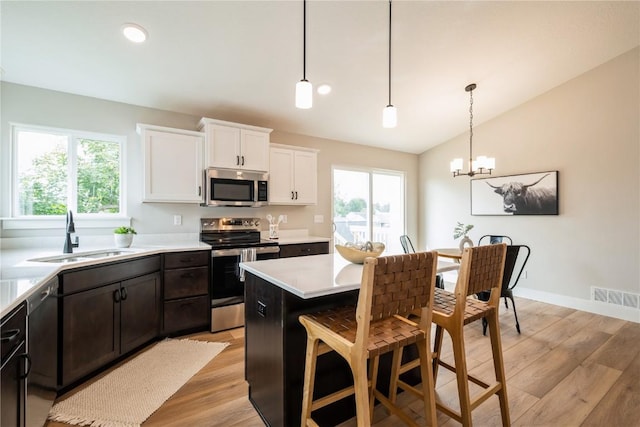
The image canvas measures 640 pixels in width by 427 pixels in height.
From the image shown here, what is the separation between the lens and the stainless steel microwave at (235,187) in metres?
3.16

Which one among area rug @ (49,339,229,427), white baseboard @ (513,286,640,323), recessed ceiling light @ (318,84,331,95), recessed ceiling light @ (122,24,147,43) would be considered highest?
recessed ceiling light @ (318,84,331,95)

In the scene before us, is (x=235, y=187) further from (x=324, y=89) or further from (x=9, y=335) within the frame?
(x=9, y=335)

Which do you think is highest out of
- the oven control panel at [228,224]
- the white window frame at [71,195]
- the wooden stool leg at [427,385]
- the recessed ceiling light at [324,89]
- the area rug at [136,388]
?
the recessed ceiling light at [324,89]

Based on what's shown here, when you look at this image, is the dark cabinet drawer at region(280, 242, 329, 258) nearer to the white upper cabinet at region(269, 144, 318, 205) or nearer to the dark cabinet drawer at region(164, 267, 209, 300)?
the white upper cabinet at region(269, 144, 318, 205)

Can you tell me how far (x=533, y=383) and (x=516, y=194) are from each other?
302cm

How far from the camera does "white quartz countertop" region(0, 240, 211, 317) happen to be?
1.19 metres

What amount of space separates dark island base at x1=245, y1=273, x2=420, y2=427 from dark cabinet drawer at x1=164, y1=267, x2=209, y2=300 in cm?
127

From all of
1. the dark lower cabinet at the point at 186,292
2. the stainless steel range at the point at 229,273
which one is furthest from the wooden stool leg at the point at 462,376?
the dark lower cabinet at the point at 186,292

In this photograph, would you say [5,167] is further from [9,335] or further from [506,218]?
[506,218]

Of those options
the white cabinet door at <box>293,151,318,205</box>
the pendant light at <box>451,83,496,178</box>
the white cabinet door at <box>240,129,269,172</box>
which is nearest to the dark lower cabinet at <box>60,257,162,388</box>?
the white cabinet door at <box>240,129,269,172</box>

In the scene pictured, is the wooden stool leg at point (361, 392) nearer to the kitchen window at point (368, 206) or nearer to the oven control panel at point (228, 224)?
the oven control panel at point (228, 224)

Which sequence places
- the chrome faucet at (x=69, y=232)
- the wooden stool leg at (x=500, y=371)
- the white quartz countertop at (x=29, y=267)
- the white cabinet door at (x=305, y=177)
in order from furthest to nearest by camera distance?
the white cabinet door at (x=305, y=177) → the chrome faucet at (x=69, y=232) → the wooden stool leg at (x=500, y=371) → the white quartz countertop at (x=29, y=267)

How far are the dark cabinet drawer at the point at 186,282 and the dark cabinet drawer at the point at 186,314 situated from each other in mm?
63

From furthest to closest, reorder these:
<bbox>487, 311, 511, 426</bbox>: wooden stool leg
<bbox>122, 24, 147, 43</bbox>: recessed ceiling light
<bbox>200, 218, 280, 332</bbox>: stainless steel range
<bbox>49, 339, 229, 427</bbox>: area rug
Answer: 1. <bbox>200, 218, 280, 332</bbox>: stainless steel range
2. <bbox>122, 24, 147, 43</bbox>: recessed ceiling light
3. <bbox>49, 339, 229, 427</bbox>: area rug
4. <bbox>487, 311, 511, 426</bbox>: wooden stool leg
